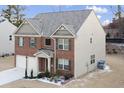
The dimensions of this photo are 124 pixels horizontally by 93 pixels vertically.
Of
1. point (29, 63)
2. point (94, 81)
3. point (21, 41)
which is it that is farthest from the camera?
point (21, 41)

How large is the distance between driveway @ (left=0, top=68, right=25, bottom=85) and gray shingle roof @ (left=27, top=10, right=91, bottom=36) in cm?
385

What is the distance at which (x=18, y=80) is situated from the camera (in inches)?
686

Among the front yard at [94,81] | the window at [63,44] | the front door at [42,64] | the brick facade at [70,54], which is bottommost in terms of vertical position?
the front yard at [94,81]

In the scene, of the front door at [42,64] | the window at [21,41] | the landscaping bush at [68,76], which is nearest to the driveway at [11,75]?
the front door at [42,64]

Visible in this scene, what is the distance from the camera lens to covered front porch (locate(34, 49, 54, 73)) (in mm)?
19203

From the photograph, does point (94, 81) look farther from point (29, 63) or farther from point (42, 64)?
point (29, 63)

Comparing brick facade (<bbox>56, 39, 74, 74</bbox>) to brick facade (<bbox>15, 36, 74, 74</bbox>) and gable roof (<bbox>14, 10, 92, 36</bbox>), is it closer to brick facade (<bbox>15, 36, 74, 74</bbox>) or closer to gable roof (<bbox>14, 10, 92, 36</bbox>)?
brick facade (<bbox>15, 36, 74, 74</bbox>)

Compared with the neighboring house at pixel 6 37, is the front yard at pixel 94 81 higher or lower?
lower

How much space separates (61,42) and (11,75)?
475 centimetres

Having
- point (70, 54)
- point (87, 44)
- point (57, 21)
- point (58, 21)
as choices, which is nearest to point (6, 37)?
point (57, 21)

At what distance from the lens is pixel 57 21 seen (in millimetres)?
20609

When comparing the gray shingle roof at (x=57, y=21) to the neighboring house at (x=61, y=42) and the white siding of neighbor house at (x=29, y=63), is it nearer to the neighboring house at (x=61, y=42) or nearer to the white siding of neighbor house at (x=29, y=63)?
the neighboring house at (x=61, y=42)

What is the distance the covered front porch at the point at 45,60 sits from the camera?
19.2m

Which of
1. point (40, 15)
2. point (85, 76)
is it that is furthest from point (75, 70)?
point (40, 15)
